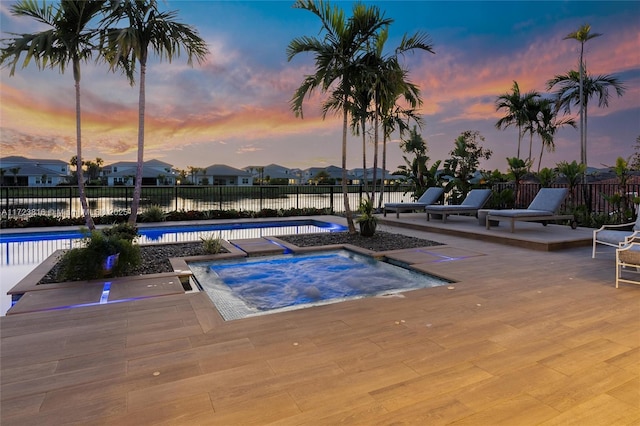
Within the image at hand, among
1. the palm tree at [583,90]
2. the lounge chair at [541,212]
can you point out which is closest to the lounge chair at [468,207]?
the lounge chair at [541,212]

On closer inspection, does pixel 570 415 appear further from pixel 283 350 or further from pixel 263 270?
pixel 263 270

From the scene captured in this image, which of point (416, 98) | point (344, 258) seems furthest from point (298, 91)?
point (344, 258)

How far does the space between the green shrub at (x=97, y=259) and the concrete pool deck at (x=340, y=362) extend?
111 centimetres

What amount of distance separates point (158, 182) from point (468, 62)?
120 feet

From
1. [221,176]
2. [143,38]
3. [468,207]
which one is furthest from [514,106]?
[221,176]

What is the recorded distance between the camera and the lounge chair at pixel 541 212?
24.0ft

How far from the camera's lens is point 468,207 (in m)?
9.32

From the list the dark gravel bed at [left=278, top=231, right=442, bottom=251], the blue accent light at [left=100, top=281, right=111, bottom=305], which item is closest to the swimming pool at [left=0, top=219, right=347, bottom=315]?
the blue accent light at [left=100, top=281, right=111, bottom=305]

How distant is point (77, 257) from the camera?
4141 mm

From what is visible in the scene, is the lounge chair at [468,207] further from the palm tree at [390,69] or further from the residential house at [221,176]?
the residential house at [221,176]

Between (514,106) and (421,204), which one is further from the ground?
(514,106)

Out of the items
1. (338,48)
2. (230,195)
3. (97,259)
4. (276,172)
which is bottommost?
(97,259)

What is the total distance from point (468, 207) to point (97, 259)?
802 cm

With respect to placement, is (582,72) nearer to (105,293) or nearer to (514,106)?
(514,106)
